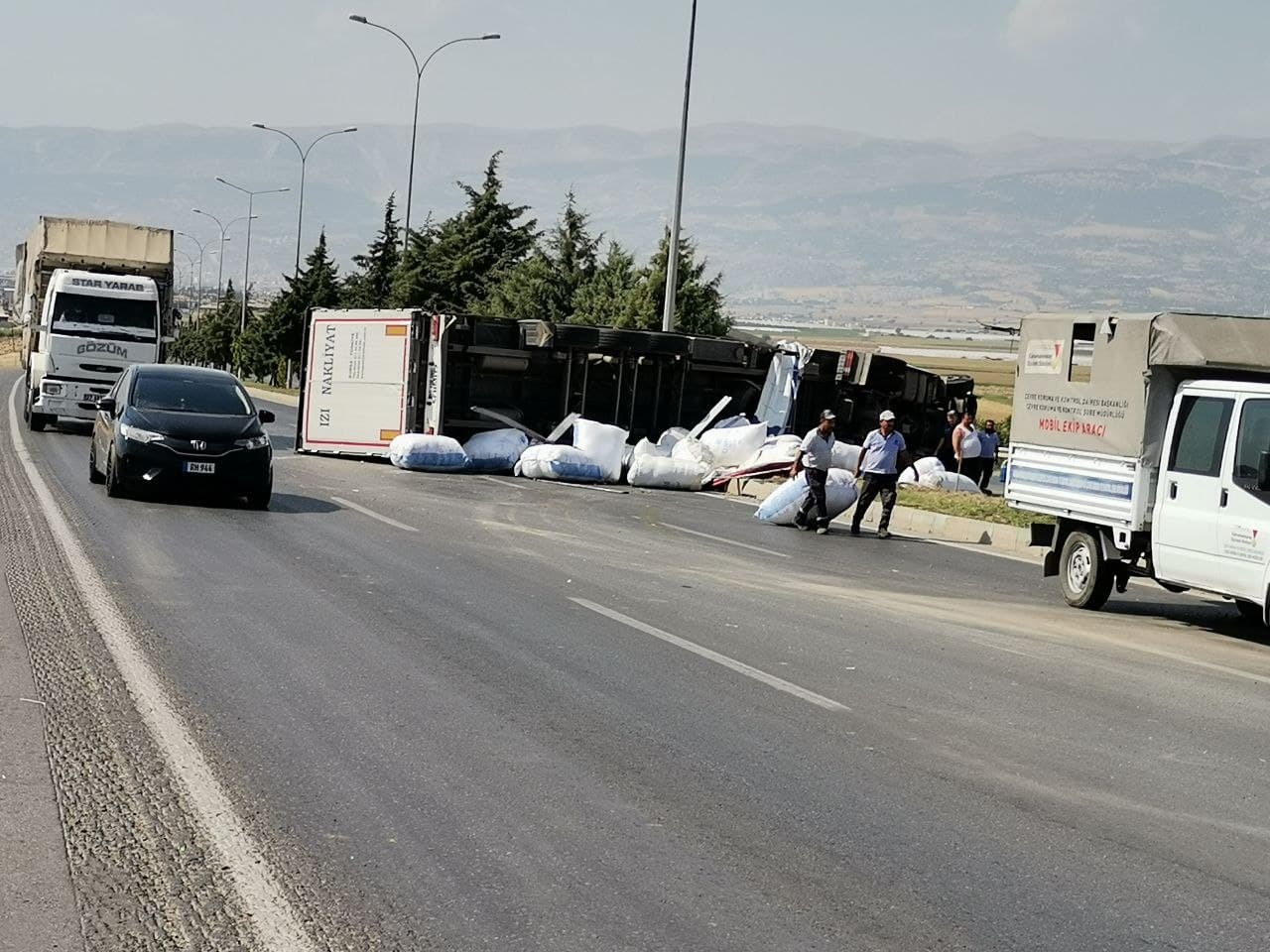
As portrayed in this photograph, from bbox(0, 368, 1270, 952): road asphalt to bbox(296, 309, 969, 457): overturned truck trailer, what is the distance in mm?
13552

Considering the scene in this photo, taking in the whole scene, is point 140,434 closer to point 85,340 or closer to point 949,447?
point 85,340

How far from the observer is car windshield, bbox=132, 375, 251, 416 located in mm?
19266

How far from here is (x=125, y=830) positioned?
231 inches

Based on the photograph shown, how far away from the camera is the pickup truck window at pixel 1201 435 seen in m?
13.2

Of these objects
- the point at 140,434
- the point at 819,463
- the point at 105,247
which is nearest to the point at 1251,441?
the point at 819,463

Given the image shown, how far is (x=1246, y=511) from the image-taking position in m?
12.7

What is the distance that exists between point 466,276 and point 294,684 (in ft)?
201

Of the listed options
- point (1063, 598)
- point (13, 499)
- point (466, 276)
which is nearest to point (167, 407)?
point (13, 499)

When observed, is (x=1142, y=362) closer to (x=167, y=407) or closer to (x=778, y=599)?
(x=778, y=599)

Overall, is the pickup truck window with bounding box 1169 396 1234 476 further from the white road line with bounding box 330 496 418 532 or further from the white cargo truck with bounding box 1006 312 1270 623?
the white road line with bounding box 330 496 418 532

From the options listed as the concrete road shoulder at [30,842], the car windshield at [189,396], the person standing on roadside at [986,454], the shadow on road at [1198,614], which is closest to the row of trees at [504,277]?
the person standing on roadside at [986,454]

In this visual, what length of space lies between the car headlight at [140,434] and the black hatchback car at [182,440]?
0.04 feet

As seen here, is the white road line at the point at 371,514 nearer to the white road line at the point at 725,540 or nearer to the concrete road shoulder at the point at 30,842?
the white road line at the point at 725,540

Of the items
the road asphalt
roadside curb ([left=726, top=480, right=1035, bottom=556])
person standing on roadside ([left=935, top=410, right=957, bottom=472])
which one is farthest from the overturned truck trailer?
the road asphalt
